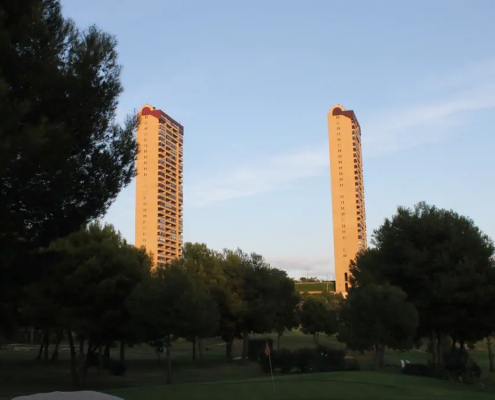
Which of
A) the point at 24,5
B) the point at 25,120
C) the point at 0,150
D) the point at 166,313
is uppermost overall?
the point at 24,5

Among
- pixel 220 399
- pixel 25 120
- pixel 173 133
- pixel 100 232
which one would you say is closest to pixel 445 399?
pixel 220 399

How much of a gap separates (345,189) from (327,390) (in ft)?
441

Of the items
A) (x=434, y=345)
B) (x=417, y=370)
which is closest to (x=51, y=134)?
(x=417, y=370)

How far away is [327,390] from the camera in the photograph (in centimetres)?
2162

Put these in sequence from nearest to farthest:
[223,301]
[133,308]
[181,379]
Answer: [133,308]
[181,379]
[223,301]

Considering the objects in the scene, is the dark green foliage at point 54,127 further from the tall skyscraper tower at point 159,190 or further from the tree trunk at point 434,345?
the tall skyscraper tower at point 159,190

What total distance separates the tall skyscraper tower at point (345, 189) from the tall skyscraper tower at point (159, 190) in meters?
43.4

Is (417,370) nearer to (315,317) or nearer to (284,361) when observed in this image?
(284,361)

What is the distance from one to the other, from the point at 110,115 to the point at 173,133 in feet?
548

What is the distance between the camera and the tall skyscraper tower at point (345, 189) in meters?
146

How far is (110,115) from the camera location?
1384cm

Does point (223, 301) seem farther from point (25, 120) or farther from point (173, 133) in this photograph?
point (173, 133)

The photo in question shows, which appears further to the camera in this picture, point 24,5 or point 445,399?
point 445,399

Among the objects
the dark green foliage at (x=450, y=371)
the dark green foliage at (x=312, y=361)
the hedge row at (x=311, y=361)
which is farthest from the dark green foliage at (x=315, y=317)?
the dark green foliage at (x=450, y=371)
